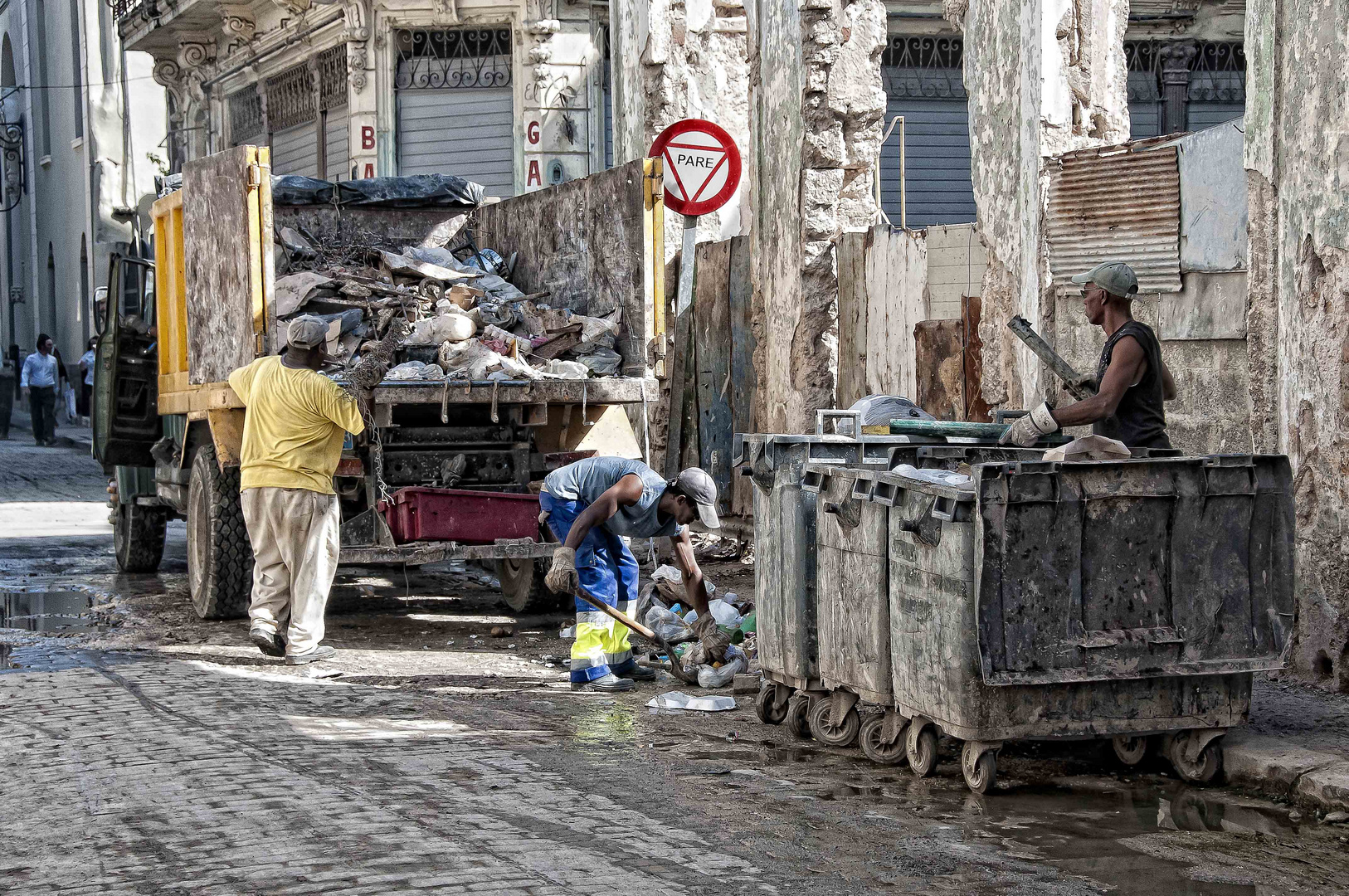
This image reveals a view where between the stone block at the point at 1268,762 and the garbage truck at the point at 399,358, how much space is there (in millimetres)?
4104

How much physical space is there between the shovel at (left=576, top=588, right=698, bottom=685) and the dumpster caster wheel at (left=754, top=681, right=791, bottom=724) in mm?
983

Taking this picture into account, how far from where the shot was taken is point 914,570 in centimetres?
555

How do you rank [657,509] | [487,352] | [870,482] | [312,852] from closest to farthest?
[312,852] → [870,482] → [657,509] → [487,352]

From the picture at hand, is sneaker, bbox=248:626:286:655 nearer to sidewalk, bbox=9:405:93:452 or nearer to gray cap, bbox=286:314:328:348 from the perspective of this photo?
gray cap, bbox=286:314:328:348

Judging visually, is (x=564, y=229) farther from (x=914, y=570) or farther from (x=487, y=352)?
(x=914, y=570)

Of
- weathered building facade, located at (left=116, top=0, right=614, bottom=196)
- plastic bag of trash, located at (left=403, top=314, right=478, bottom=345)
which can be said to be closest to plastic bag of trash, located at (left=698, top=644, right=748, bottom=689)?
plastic bag of trash, located at (left=403, top=314, right=478, bottom=345)

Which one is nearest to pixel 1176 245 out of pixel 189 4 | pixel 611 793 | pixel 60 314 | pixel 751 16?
pixel 611 793

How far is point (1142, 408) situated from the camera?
20.6ft

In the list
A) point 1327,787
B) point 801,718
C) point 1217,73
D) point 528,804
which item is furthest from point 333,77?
point 1327,787

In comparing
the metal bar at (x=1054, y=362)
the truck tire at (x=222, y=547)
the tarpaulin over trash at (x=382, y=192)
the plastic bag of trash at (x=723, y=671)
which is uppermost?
the tarpaulin over trash at (x=382, y=192)

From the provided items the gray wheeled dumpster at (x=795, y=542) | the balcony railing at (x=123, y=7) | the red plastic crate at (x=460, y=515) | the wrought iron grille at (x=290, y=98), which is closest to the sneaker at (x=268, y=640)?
the red plastic crate at (x=460, y=515)

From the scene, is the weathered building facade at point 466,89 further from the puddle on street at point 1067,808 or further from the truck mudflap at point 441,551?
the puddle on street at point 1067,808

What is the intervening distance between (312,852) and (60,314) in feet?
112

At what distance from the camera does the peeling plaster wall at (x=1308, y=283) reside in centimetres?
664
